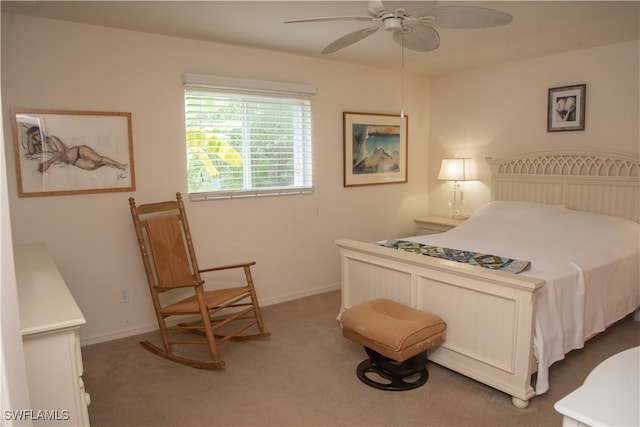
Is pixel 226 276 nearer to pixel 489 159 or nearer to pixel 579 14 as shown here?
pixel 489 159

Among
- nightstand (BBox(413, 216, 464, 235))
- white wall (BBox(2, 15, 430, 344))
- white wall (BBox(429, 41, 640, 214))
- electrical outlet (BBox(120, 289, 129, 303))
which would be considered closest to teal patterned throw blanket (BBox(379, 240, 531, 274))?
white wall (BBox(2, 15, 430, 344))

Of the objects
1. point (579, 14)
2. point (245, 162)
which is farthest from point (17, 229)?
point (579, 14)

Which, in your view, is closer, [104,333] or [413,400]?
[413,400]

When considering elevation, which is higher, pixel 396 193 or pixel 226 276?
pixel 396 193

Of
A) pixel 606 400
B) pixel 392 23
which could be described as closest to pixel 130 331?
pixel 392 23

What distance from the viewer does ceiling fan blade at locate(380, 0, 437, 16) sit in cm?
184

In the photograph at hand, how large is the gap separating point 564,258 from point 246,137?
102 inches

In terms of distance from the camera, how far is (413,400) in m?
2.44

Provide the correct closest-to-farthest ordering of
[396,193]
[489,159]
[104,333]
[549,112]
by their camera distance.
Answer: [104,333], [549,112], [489,159], [396,193]

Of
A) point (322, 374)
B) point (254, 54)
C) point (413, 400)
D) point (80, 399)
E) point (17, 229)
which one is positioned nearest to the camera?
point (80, 399)

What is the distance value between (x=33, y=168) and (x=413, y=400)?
2.80 m

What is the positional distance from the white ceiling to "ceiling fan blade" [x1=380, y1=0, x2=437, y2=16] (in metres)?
0.81

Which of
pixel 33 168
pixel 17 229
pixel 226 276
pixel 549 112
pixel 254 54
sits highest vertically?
pixel 254 54

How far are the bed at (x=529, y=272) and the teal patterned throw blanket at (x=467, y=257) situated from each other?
0.10 meters
